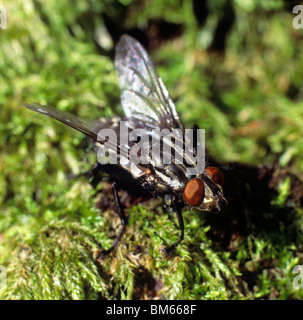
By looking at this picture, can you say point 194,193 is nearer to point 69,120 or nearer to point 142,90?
point 69,120

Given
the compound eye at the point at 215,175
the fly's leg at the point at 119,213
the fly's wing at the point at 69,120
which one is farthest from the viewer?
the fly's leg at the point at 119,213

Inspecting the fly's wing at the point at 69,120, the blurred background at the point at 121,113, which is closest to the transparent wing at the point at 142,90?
the blurred background at the point at 121,113

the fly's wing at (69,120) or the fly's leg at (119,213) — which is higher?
the fly's wing at (69,120)

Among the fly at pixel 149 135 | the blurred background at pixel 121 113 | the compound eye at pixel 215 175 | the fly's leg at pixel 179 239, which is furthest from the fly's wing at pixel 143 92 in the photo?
the fly's leg at pixel 179 239

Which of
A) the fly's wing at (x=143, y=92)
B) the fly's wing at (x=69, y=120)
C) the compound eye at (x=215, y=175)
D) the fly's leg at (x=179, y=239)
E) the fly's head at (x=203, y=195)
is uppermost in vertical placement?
the fly's wing at (x=143, y=92)

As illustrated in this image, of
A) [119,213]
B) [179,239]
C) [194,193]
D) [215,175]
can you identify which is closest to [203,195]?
[194,193]

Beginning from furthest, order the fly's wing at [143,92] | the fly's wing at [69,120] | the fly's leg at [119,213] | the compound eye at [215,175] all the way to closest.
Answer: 1. the fly's wing at [143,92]
2. the fly's leg at [119,213]
3. the compound eye at [215,175]
4. the fly's wing at [69,120]

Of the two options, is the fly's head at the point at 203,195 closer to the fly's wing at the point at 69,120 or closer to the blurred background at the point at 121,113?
the blurred background at the point at 121,113

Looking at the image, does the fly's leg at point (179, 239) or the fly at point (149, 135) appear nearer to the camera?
the fly at point (149, 135)
